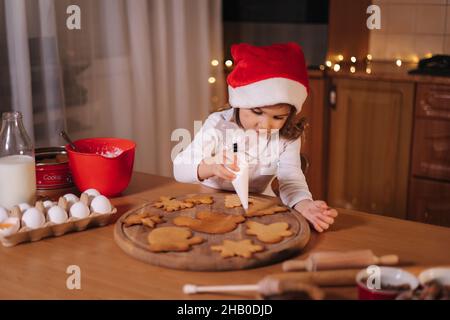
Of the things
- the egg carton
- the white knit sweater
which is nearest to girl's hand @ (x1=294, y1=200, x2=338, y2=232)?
the white knit sweater

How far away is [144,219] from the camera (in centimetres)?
137

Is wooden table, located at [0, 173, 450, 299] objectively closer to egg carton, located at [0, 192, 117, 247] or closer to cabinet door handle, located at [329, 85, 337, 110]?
egg carton, located at [0, 192, 117, 247]

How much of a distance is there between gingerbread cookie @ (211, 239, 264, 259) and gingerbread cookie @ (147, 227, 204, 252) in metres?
0.05

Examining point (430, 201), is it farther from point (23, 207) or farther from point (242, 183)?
point (23, 207)

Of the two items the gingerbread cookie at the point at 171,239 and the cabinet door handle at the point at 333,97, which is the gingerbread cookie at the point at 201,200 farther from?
the cabinet door handle at the point at 333,97

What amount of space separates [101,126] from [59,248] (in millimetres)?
1449

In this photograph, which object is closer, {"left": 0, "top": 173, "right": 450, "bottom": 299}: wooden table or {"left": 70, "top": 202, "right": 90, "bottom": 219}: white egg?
{"left": 0, "top": 173, "right": 450, "bottom": 299}: wooden table

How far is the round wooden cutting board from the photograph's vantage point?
1194mm

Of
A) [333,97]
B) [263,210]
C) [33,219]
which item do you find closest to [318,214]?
[263,210]

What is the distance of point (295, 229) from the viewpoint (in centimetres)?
134

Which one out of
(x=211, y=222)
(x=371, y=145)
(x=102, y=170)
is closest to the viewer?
(x=211, y=222)

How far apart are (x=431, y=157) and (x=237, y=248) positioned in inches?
76.6

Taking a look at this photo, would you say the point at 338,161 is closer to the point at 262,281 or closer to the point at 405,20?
the point at 405,20
